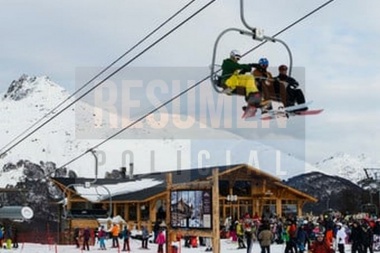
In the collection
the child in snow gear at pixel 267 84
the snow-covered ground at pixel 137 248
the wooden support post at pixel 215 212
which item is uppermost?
the child in snow gear at pixel 267 84

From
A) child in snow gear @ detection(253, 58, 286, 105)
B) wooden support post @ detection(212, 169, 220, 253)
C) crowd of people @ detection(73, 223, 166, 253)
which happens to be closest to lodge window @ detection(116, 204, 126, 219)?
crowd of people @ detection(73, 223, 166, 253)

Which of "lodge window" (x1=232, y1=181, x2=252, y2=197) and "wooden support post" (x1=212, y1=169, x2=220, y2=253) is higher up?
"lodge window" (x1=232, y1=181, x2=252, y2=197)

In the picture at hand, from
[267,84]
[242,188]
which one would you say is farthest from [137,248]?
[267,84]

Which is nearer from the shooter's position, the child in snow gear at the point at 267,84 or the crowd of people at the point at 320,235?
the child in snow gear at the point at 267,84

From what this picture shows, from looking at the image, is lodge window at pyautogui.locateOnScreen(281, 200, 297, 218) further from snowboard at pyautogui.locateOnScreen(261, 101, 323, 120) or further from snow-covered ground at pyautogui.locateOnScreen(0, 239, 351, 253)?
snowboard at pyautogui.locateOnScreen(261, 101, 323, 120)

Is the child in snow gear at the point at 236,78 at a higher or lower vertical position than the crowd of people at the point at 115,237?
higher

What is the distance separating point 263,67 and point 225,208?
3061cm

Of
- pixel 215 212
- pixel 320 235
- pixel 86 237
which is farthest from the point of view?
Answer: pixel 86 237

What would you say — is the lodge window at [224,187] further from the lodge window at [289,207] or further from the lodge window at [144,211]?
the lodge window at [144,211]

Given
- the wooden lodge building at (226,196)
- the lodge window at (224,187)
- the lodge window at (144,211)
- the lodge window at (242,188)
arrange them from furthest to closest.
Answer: the lodge window at (242,188) → the lodge window at (224,187) → the lodge window at (144,211) → the wooden lodge building at (226,196)

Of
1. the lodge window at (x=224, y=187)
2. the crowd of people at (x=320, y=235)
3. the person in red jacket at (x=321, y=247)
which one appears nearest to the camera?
the person in red jacket at (x=321, y=247)

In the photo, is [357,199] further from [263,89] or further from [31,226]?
[263,89]

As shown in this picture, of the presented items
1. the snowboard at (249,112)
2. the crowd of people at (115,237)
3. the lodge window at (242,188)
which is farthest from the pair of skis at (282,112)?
the lodge window at (242,188)

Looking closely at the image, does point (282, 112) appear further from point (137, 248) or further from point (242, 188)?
point (242, 188)
